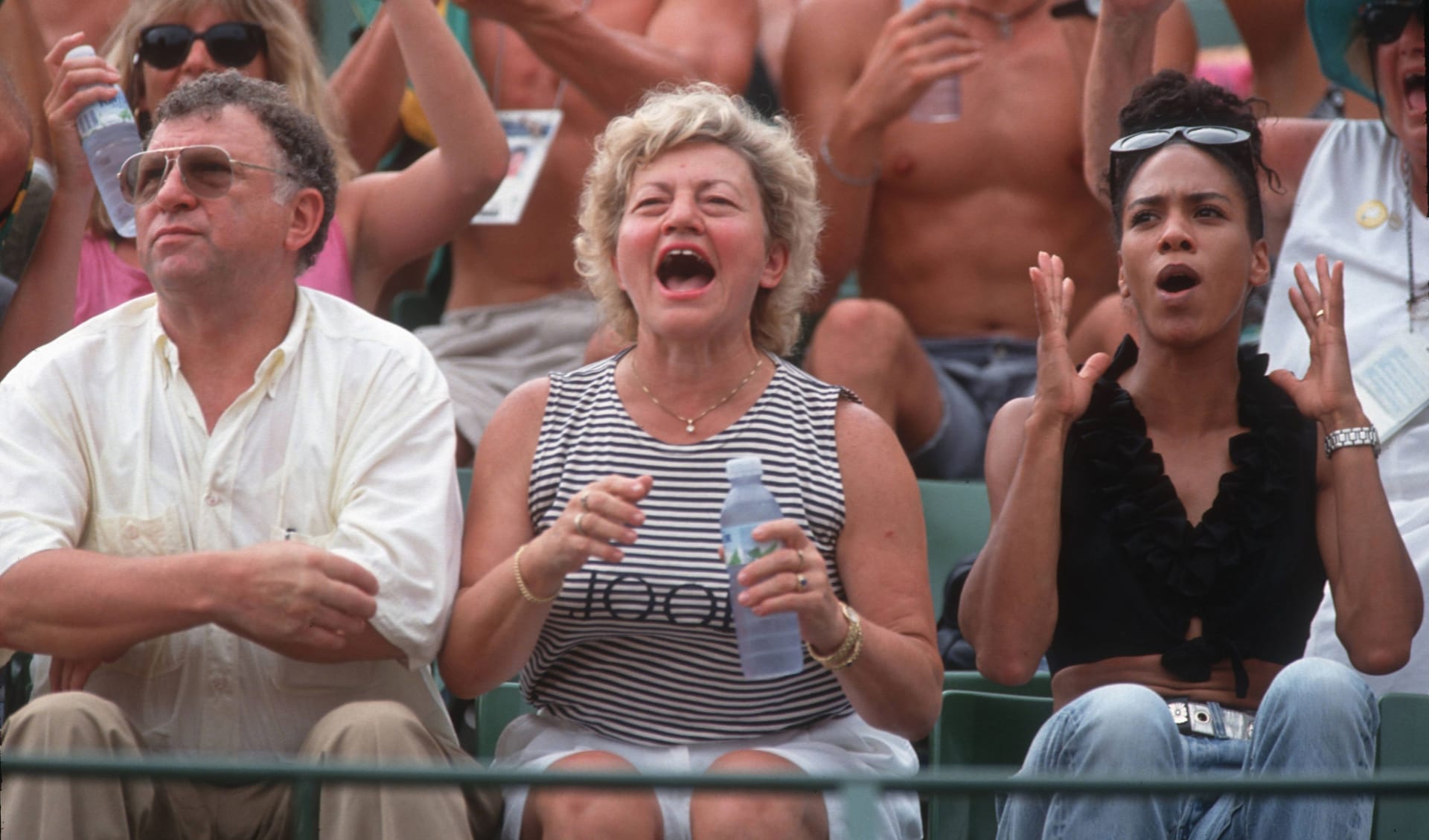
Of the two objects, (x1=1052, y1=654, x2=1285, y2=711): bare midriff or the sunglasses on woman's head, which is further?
the sunglasses on woman's head

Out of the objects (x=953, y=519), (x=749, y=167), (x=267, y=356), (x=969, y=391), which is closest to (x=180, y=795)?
(x=267, y=356)

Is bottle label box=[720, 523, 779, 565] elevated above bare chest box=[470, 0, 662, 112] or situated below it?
below

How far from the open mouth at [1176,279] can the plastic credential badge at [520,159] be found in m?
1.76

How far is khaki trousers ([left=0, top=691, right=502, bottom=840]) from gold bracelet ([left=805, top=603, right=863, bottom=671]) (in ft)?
1.66

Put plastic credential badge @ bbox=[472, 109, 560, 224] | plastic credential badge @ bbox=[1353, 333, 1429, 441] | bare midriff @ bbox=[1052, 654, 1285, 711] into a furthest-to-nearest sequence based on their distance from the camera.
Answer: plastic credential badge @ bbox=[472, 109, 560, 224] → plastic credential badge @ bbox=[1353, 333, 1429, 441] → bare midriff @ bbox=[1052, 654, 1285, 711]

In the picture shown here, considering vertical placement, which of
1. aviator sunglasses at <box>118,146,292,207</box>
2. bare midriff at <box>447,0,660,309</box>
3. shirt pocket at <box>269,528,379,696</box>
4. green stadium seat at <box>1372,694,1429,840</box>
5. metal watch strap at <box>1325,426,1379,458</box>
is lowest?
green stadium seat at <box>1372,694,1429,840</box>

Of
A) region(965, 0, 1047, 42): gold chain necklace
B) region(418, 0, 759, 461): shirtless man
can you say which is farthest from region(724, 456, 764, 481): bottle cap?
region(965, 0, 1047, 42): gold chain necklace

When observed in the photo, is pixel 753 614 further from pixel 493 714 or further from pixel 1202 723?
pixel 493 714

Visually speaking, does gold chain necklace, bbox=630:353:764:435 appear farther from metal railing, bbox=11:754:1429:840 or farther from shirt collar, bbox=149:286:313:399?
metal railing, bbox=11:754:1429:840

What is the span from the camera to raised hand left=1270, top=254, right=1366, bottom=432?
8.57ft

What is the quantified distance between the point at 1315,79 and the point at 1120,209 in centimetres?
164

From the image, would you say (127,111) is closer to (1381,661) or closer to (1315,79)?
(1381,661)

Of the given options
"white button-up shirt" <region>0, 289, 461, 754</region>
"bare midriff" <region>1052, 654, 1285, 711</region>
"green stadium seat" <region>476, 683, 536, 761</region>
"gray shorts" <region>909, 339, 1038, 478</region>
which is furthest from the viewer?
"gray shorts" <region>909, 339, 1038, 478</region>

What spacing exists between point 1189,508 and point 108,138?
200 centimetres
